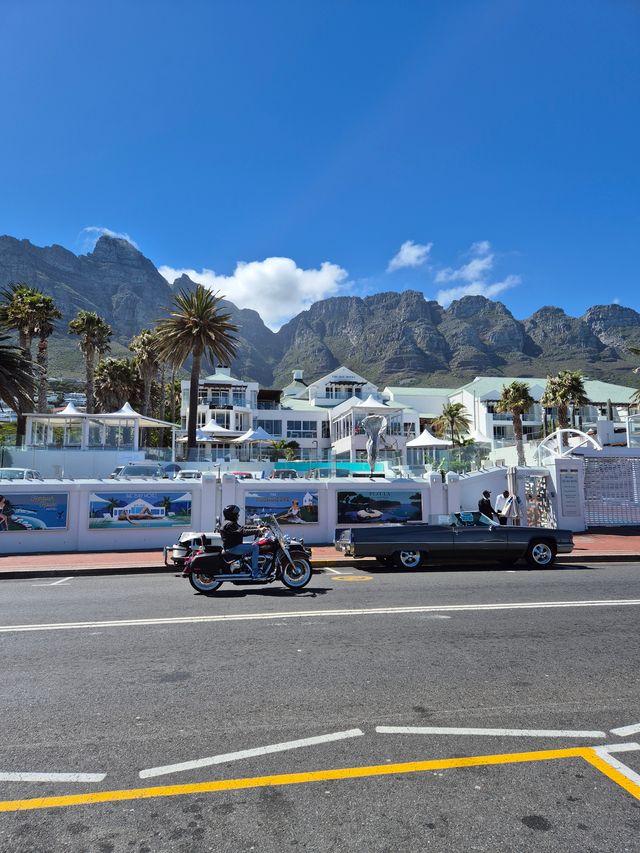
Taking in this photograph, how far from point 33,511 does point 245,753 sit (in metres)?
15.0

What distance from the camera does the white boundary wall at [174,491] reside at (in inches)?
642

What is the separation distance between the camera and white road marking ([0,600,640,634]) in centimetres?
715

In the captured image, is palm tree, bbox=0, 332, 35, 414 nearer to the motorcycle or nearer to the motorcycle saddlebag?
the motorcycle

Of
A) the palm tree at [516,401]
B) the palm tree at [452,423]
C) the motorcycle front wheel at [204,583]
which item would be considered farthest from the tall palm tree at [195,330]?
the palm tree at [452,423]

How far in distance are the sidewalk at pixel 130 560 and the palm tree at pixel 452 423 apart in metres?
39.8

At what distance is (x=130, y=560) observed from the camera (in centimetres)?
1439

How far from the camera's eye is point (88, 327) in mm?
44094

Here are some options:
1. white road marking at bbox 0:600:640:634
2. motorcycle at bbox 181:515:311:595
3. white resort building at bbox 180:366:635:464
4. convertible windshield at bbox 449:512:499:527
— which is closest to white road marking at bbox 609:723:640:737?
white road marking at bbox 0:600:640:634

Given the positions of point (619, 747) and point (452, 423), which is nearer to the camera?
point (619, 747)

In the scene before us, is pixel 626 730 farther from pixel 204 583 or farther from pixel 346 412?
pixel 346 412

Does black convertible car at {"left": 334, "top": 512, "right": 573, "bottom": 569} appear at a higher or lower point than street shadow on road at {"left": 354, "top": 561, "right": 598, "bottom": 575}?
higher

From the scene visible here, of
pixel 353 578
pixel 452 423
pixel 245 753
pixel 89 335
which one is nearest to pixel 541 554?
pixel 353 578

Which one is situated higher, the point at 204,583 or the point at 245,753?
the point at 204,583

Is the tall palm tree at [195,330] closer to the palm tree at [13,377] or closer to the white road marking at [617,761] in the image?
the palm tree at [13,377]
